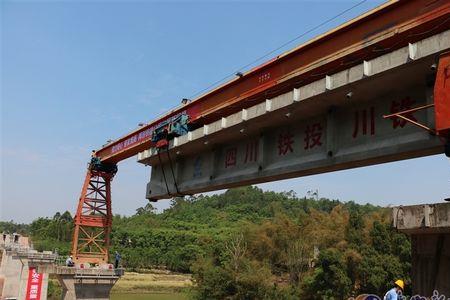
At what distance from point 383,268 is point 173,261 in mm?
56218

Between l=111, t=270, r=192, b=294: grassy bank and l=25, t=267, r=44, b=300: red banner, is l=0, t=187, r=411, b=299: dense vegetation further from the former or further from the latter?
l=25, t=267, r=44, b=300: red banner

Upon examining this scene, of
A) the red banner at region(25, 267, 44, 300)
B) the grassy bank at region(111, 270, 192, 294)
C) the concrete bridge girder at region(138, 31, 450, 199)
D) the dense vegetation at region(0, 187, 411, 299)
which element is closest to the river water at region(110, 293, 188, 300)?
the grassy bank at region(111, 270, 192, 294)

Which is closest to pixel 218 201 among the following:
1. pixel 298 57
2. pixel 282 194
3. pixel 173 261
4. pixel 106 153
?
pixel 282 194

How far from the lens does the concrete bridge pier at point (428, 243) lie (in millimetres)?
6145

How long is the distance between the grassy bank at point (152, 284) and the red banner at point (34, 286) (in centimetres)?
2767

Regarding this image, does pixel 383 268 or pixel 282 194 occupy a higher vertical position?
pixel 282 194

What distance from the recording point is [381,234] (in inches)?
1202

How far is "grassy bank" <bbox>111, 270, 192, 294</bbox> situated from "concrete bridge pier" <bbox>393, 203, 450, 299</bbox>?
47.1m

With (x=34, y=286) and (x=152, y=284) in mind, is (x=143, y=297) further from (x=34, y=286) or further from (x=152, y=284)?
(x=34, y=286)

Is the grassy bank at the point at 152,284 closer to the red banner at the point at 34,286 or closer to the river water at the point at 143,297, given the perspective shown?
the river water at the point at 143,297

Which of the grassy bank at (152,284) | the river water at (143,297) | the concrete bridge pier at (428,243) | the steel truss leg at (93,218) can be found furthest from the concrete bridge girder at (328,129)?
the grassy bank at (152,284)

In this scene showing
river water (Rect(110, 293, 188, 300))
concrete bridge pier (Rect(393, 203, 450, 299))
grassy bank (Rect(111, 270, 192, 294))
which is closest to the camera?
concrete bridge pier (Rect(393, 203, 450, 299))

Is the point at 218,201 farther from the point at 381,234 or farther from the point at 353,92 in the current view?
the point at 353,92

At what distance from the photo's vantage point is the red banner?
2464 centimetres
